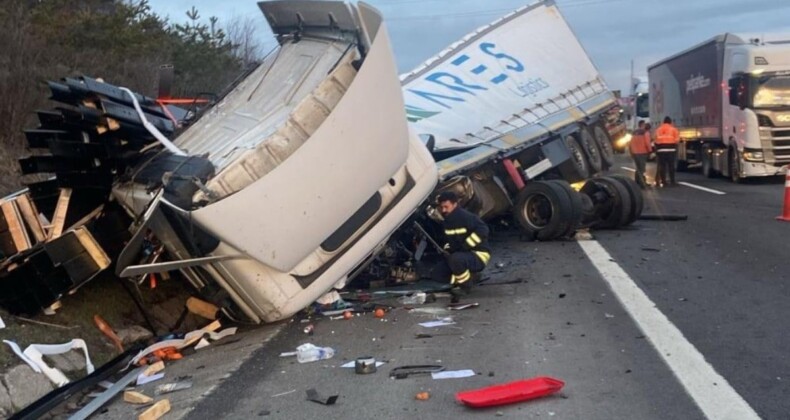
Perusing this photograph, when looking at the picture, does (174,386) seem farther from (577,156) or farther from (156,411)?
(577,156)

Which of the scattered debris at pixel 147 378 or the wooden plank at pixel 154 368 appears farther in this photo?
the wooden plank at pixel 154 368

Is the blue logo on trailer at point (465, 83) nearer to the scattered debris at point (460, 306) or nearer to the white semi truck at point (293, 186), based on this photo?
the scattered debris at point (460, 306)

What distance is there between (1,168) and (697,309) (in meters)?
10.2

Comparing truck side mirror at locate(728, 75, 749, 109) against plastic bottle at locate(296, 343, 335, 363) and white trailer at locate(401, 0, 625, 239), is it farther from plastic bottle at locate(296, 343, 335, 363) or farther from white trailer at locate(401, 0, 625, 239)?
plastic bottle at locate(296, 343, 335, 363)

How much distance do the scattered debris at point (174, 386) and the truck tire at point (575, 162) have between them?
8.80 metres

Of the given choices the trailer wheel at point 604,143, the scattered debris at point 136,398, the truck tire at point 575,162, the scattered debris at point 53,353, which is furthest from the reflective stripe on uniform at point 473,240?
the trailer wheel at point 604,143

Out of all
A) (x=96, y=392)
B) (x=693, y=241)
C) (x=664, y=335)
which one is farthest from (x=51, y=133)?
(x=693, y=241)

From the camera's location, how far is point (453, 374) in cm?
556

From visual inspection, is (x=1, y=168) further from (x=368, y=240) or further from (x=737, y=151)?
Result: (x=737, y=151)

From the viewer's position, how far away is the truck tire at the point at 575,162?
13.6m

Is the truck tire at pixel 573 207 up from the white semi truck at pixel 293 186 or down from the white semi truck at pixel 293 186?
down

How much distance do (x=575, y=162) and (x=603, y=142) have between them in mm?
2260

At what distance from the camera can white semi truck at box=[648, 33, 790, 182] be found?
19.5 meters

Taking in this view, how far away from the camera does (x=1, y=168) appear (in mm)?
13062
